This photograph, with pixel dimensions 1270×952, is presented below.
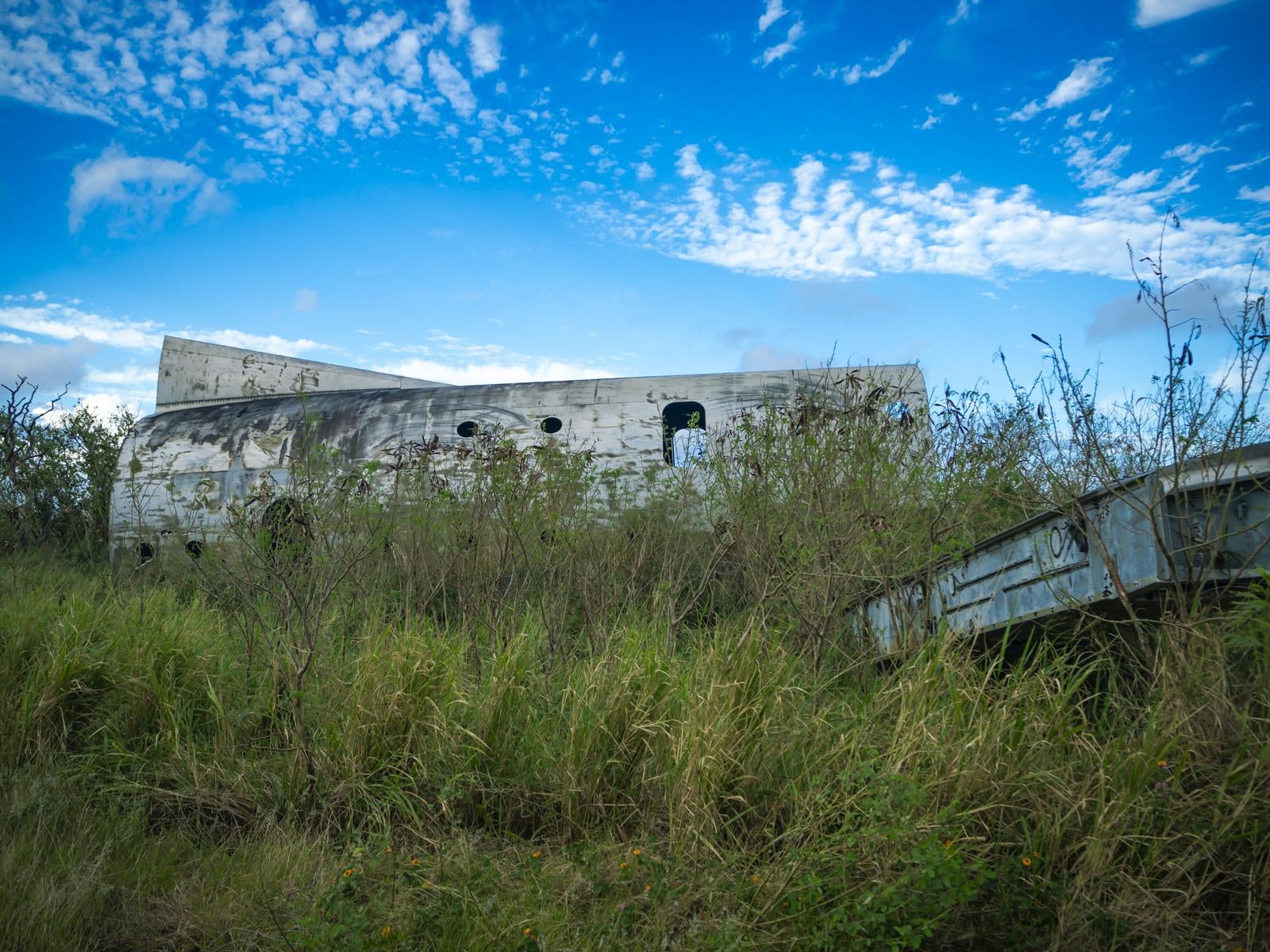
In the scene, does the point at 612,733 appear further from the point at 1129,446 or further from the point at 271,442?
the point at 271,442

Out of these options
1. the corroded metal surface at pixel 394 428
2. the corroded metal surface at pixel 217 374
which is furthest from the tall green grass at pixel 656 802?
the corroded metal surface at pixel 217 374

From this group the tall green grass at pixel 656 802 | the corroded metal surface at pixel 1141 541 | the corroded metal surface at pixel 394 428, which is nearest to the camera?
the tall green grass at pixel 656 802

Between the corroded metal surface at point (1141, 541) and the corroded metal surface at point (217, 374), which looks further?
the corroded metal surface at point (217, 374)

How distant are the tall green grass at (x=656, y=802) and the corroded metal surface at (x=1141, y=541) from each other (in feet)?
0.96

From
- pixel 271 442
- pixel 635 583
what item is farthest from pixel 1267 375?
pixel 271 442

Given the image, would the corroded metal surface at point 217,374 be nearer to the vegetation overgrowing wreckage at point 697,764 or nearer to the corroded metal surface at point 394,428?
the corroded metal surface at point 394,428

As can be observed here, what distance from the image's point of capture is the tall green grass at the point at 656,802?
119 inches

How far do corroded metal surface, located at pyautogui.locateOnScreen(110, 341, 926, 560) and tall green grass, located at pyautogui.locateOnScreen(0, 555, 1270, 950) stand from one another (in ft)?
18.5

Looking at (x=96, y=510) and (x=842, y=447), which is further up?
(x=842, y=447)

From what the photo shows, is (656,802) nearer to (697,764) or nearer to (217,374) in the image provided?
(697,764)

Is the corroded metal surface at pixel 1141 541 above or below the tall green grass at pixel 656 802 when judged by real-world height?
above

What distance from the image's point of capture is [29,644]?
5.86 m

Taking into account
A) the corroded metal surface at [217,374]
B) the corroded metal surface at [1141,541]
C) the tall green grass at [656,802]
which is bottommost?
the tall green grass at [656,802]

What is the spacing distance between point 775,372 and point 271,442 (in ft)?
22.4
